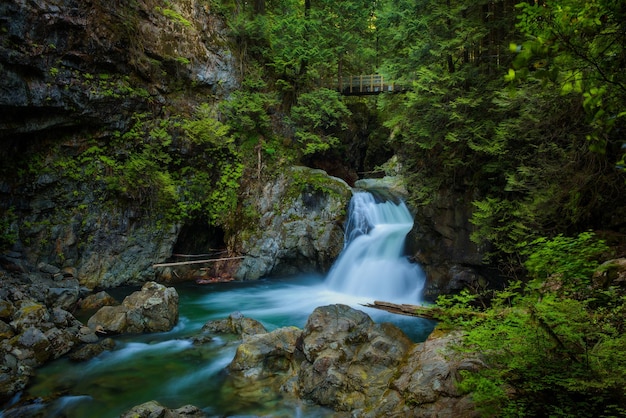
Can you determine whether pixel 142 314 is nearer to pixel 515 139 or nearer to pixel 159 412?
pixel 159 412

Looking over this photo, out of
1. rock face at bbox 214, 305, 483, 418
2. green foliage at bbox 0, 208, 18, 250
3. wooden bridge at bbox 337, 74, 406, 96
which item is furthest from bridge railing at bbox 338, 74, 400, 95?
green foliage at bbox 0, 208, 18, 250

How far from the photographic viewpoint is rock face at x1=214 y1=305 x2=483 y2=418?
13.4ft

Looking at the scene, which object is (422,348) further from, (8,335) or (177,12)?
(177,12)

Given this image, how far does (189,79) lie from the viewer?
13617 mm

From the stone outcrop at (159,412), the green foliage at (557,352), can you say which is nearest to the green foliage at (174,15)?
the stone outcrop at (159,412)

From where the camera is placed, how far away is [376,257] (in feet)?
38.4

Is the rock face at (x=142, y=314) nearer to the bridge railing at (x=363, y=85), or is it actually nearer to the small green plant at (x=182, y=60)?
the small green plant at (x=182, y=60)

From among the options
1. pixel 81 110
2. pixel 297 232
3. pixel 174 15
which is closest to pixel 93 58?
pixel 81 110

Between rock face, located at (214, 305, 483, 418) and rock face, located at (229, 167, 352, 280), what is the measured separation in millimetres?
6157

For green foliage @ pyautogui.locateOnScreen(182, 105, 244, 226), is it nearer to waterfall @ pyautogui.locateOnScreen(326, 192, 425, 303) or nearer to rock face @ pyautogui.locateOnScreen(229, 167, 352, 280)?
rock face @ pyautogui.locateOnScreen(229, 167, 352, 280)

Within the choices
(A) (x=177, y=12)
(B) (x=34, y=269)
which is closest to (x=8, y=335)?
(B) (x=34, y=269)

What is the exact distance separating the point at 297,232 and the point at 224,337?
5867 mm

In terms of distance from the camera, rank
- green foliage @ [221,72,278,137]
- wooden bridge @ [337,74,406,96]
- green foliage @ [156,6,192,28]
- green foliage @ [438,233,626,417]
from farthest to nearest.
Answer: wooden bridge @ [337,74,406,96] < green foliage @ [221,72,278,137] < green foliage @ [156,6,192,28] < green foliage @ [438,233,626,417]

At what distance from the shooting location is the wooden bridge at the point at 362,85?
54.7 feet
